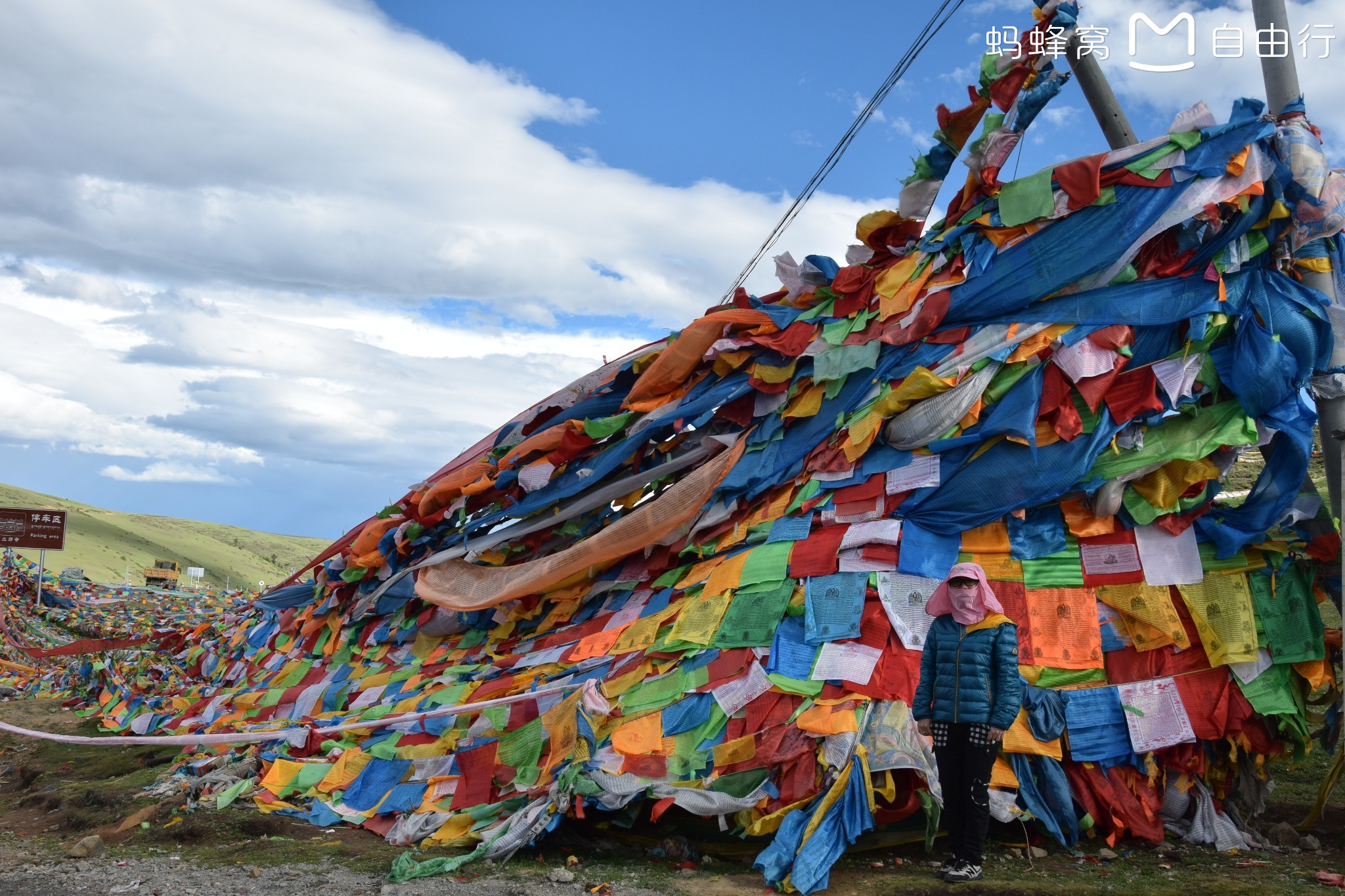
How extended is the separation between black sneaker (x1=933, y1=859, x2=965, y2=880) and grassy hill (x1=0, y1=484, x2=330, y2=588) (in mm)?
35940

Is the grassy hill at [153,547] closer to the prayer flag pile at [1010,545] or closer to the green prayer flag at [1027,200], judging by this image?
the prayer flag pile at [1010,545]

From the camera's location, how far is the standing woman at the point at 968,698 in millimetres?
4973

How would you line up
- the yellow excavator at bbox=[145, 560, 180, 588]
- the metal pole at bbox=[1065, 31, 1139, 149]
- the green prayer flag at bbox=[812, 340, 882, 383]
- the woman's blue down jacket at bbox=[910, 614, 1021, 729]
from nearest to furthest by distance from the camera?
the woman's blue down jacket at bbox=[910, 614, 1021, 729] < the green prayer flag at bbox=[812, 340, 882, 383] < the metal pole at bbox=[1065, 31, 1139, 149] < the yellow excavator at bbox=[145, 560, 180, 588]

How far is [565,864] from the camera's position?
221 inches

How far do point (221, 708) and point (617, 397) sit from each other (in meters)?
4.93

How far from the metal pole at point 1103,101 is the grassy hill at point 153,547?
3541 cm

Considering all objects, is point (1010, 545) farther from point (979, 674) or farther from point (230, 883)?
point (230, 883)

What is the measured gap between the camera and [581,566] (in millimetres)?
7773

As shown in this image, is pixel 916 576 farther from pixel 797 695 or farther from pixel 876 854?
pixel 876 854

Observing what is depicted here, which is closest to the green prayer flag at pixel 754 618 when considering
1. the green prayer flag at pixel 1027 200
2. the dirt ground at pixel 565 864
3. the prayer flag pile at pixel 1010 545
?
the prayer flag pile at pixel 1010 545

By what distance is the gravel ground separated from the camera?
16.5 feet

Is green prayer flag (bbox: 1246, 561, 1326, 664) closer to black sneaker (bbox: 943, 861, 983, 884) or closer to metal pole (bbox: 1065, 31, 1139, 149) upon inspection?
black sneaker (bbox: 943, 861, 983, 884)

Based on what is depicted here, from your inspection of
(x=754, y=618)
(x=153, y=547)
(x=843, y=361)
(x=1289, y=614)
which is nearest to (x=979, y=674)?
(x=754, y=618)

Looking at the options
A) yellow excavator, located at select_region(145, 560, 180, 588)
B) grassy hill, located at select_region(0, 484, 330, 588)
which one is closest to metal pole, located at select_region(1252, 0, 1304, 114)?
yellow excavator, located at select_region(145, 560, 180, 588)
